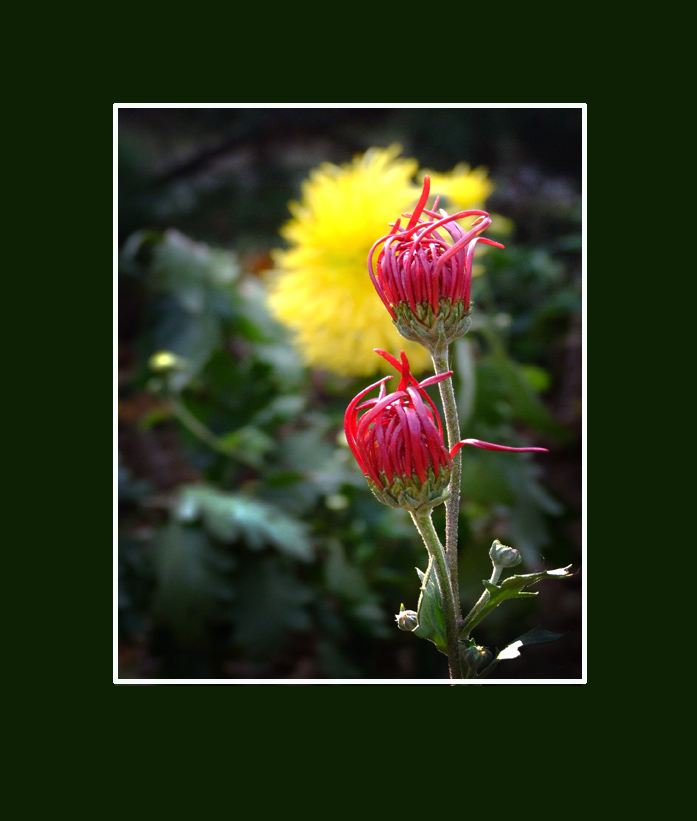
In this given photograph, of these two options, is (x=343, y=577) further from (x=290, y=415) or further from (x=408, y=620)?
(x=408, y=620)

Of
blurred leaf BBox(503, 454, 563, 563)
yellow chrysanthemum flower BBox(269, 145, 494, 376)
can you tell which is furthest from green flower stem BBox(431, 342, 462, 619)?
blurred leaf BBox(503, 454, 563, 563)

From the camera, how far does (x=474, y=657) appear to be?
0.36 m

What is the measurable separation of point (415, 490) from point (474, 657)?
3.7 inches

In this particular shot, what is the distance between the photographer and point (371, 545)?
0.92 metres

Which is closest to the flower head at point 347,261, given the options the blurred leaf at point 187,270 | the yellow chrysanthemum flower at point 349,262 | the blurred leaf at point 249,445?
the yellow chrysanthemum flower at point 349,262

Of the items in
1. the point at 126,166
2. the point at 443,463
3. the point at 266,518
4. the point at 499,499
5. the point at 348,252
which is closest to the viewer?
the point at 443,463

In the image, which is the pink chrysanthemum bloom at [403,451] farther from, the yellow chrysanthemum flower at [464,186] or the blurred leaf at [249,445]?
the blurred leaf at [249,445]

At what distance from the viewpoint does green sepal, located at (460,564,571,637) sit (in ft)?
1.10

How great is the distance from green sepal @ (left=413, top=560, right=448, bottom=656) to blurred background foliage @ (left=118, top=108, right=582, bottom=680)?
24 centimetres

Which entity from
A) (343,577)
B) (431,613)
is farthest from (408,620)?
(343,577)

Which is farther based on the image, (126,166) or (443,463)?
(126,166)

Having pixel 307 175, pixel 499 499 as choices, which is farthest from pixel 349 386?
pixel 307 175

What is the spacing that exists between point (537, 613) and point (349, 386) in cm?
30
